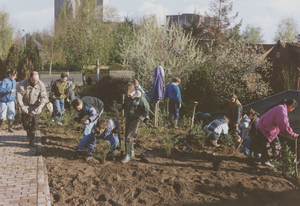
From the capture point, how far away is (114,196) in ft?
15.3

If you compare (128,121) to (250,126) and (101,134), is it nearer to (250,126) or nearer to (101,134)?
(101,134)

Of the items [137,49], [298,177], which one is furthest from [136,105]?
[137,49]

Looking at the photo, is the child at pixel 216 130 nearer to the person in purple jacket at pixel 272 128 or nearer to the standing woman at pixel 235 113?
the standing woman at pixel 235 113

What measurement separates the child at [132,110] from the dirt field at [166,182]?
0.47 meters

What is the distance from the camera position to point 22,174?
5.34 metres

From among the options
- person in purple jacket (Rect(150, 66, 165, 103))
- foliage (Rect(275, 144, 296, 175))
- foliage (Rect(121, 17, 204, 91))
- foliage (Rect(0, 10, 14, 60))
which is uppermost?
foliage (Rect(0, 10, 14, 60))

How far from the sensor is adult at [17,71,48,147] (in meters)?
6.55

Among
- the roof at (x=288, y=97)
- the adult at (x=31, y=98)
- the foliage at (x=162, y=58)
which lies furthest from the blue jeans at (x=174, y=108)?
the adult at (x=31, y=98)

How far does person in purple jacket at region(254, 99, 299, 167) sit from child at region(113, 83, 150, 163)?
2.51 meters

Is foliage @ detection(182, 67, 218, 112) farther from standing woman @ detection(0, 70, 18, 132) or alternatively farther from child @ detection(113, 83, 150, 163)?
standing woman @ detection(0, 70, 18, 132)

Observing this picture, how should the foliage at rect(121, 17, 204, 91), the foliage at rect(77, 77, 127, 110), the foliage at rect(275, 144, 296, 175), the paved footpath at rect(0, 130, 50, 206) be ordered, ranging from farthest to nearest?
the foliage at rect(77, 77, 127, 110)
the foliage at rect(121, 17, 204, 91)
the foliage at rect(275, 144, 296, 175)
the paved footpath at rect(0, 130, 50, 206)

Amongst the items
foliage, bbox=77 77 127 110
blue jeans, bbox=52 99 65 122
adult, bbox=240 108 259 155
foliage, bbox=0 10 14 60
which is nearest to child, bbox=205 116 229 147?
adult, bbox=240 108 259 155

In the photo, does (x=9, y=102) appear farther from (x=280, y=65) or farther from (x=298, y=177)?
(x=280, y=65)

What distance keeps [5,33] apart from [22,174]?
99.3ft
